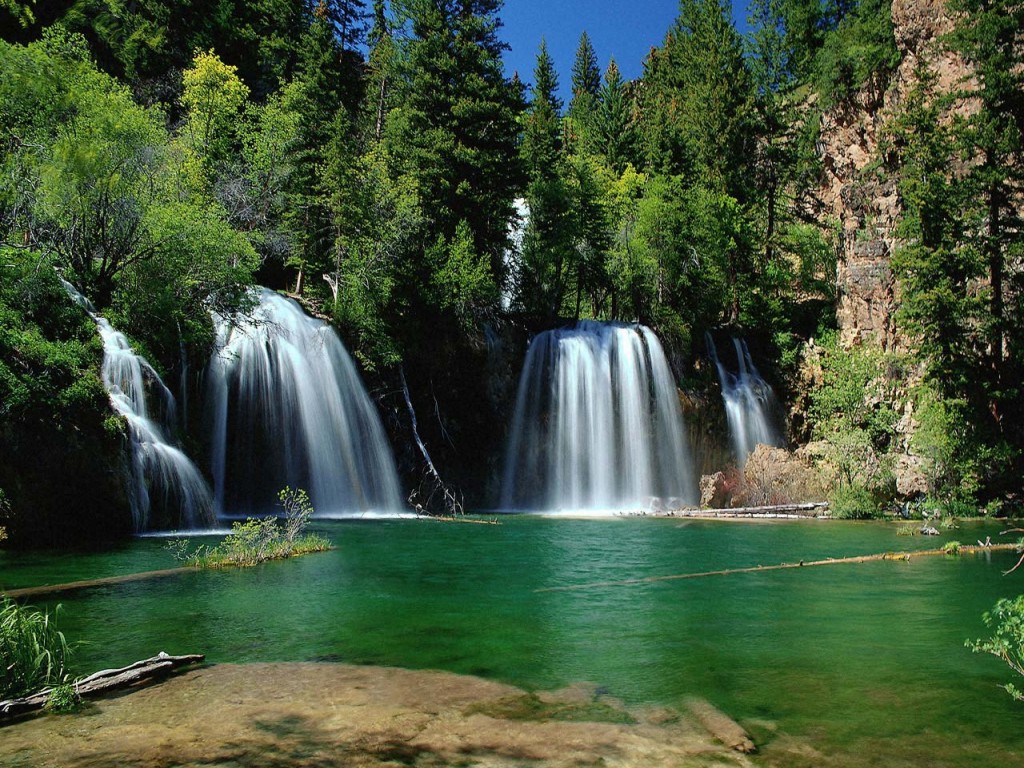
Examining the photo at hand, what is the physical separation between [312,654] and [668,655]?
3.87m

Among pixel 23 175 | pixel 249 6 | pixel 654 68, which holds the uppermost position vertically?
pixel 654 68

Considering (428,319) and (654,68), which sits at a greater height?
(654,68)

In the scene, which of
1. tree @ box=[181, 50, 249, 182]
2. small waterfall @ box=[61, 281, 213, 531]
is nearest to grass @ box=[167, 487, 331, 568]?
small waterfall @ box=[61, 281, 213, 531]

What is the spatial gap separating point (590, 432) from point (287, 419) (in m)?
13.3

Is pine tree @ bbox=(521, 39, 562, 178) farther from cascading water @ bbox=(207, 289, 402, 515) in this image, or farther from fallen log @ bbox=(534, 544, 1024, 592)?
fallen log @ bbox=(534, 544, 1024, 592)

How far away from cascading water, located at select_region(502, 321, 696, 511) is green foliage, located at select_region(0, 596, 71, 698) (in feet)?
86.0

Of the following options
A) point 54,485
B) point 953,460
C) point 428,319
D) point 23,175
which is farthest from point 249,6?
point 953,460

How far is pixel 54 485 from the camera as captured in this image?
16156 mm

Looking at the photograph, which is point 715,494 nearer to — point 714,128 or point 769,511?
point 769,511

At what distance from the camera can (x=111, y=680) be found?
6.65m

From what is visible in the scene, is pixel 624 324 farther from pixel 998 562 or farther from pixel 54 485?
pixel 54 485

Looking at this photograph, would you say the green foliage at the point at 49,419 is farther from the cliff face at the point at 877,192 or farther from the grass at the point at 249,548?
the cliff face at the point at 877,192

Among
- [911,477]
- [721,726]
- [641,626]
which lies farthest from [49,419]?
[911,477]

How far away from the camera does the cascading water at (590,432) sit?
107 ft
